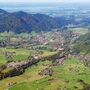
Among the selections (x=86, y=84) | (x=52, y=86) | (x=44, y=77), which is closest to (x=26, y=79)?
(x=44, y=77)

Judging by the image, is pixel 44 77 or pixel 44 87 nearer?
pixel 44 87

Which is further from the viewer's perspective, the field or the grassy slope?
the field

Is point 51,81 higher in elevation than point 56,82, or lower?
lower

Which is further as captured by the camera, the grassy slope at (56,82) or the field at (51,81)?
the field at (51,81)

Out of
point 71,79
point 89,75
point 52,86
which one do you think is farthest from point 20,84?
point 89,75

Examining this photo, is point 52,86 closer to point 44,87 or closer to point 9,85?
point 44,87

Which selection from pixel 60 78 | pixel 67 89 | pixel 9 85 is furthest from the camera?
pixel 60 78

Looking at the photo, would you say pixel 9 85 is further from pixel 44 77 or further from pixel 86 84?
pixel 86 84

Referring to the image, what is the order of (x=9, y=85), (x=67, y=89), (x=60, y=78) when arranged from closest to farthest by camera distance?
(x=67, y=89), (x=9, y=85), (x=60, y=78)

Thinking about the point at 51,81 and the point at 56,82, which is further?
the point at 51,81
